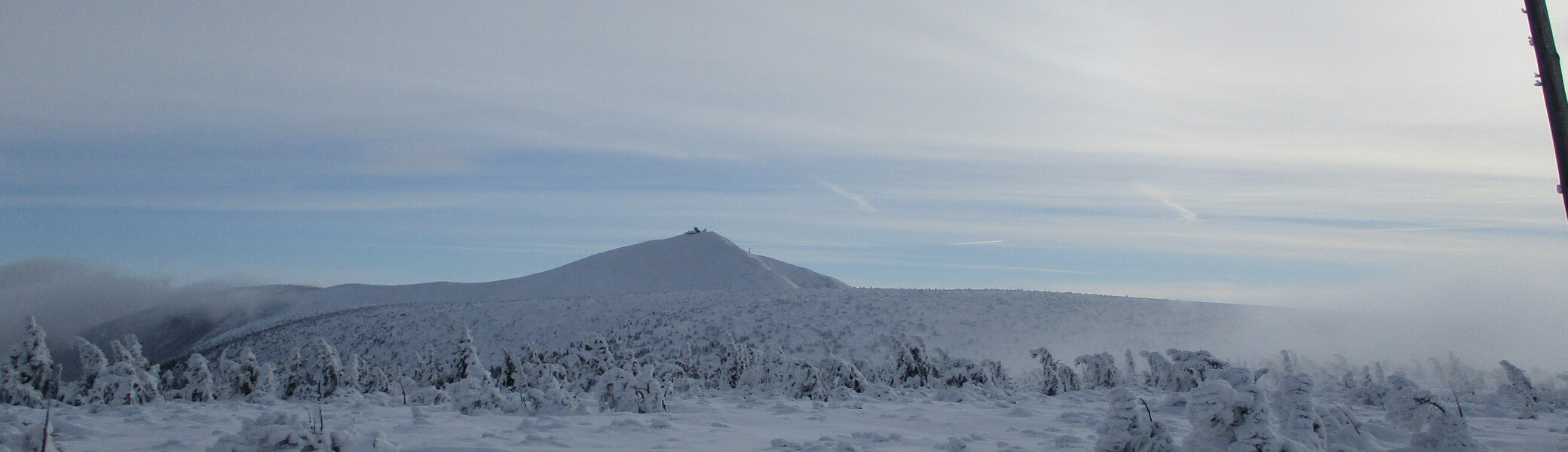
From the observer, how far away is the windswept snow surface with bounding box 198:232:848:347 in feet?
250

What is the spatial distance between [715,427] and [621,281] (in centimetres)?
6995

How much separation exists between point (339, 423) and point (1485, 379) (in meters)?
35.3

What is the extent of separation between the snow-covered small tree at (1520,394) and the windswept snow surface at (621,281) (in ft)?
185

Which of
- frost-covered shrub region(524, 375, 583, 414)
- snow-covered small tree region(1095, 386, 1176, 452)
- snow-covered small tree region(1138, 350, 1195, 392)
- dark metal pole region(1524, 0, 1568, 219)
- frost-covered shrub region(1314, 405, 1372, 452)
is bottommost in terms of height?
snow-covered small tree region(1138, 350, 1195, 392)

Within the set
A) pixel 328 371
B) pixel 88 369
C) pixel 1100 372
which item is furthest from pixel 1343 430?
pixel 88 369

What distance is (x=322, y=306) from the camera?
72312 millimetres

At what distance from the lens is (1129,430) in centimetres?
736

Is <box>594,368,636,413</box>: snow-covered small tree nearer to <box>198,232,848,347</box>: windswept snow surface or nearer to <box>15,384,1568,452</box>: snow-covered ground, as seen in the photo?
<box>15,384,1568,452</box>: snow-covered ground

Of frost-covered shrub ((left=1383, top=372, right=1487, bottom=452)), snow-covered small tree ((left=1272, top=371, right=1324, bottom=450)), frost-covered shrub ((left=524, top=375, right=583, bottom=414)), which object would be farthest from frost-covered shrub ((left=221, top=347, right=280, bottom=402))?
frost-covered shrub ((left=1383, top=372, right=1487, bottom=452))

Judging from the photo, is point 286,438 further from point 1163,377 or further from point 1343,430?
point 1163,377

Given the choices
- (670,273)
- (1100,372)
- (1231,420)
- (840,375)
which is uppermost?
(670,273)

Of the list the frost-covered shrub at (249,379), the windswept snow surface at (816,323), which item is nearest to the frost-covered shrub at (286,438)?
the frost-covered shrub at (249,379)

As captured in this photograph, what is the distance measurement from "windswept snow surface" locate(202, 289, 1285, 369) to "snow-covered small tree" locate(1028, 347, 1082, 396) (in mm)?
10307

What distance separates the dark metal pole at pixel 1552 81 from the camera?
223 inches
